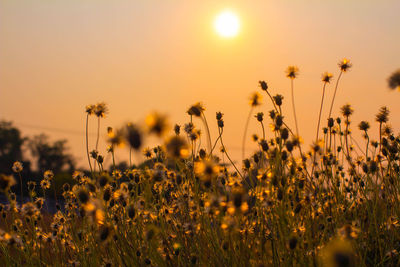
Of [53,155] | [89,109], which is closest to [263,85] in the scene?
[89,109]

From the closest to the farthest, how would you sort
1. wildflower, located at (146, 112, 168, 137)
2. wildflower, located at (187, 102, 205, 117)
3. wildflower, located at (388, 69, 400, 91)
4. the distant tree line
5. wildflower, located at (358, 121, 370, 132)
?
wildflower, located at (146, 112, 168, 137)
wildflower, located at (388, 69, 400, 91)
wildflower, located at (187, 102, 205, 117)
wildflower, located at (358, 121, 370, 132)
the distant tree line

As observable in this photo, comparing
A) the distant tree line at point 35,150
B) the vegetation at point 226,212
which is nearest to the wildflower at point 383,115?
the vegetation at point 226,212

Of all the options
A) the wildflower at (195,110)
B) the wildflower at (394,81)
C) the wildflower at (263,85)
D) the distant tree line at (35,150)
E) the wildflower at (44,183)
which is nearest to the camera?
the wildflower at (394,81)

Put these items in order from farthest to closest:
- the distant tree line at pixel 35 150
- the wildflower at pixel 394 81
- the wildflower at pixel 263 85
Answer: the distant tree line at pixel 35 150
the wildflower at pixel 263 85
the wildflower at pixel 394 81

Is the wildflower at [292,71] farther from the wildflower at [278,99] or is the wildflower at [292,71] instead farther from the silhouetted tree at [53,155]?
the silhouetted tree at [53,155]

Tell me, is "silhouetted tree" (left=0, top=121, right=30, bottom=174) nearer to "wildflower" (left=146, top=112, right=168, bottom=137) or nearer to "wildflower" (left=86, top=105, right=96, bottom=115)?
"wildflower" (left=86, top=105, right=96, bottom=115)

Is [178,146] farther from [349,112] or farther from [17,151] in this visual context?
[17,151]

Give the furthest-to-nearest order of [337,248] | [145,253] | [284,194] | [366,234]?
[366,234]
[145,253]
[284,194]
[337,248]

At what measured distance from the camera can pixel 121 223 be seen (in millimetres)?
3578

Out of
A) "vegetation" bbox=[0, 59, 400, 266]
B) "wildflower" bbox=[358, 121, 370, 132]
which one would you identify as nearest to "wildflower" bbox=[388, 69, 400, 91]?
"vegetation" bbox=[0, 59, 400, 266]

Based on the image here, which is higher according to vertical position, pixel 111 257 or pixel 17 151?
pixel 17 151

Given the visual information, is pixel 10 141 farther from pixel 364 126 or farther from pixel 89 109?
pixel 364 126

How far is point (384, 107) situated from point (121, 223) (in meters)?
2.57

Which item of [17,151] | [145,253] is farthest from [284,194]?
[17,151]
